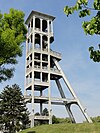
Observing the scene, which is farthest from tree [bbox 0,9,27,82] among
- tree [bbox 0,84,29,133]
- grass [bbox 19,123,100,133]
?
tree [bbox 0,84,29,133]

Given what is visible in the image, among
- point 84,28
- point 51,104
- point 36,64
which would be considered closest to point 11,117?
point 51,104

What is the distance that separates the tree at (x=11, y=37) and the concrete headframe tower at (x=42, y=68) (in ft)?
95.4

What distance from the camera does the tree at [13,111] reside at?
43.3 meters

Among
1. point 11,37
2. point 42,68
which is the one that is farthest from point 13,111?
point 11,37

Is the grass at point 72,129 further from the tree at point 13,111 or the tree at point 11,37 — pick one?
the tree at point 11,37

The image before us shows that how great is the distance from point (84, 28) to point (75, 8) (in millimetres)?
482

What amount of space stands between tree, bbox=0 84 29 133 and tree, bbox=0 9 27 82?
23962 millimetres

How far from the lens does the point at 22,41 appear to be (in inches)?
834

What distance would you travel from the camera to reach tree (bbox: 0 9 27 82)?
19.4 m

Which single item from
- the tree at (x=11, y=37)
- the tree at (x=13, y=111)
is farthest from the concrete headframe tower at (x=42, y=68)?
the tree at (x=11, y=37)

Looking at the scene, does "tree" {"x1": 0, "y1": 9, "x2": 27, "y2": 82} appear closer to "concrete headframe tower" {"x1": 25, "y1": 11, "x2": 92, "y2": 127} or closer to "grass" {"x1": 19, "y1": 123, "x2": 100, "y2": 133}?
"grass" {"x1": 19, "y1": 123, "x2": 100, "y2": 133}

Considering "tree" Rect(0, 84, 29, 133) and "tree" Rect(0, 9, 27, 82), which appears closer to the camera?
"tree" Rect(0, 9, 27, 82)

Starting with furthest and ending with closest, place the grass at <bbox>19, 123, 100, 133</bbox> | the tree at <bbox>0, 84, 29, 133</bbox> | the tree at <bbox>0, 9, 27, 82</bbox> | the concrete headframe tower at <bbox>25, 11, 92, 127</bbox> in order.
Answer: the concrete headframe tower at <bbox>25, 11, 92, 127</bbox>, the tree at <bbox>0, 84, 29, 133</bbox>, the grass at <bbox>19, 123, 100, 133</bbox>, the tree at <bbox>0, 9, 27, 82</bbox>

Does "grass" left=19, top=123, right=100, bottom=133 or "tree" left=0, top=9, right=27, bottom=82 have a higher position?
"tree" left=0, top=9, right=27, bottom=82
